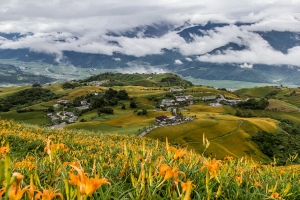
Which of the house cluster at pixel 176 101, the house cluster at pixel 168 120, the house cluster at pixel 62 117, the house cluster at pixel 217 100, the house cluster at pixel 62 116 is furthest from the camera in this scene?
the house cluster at pixel 217 100

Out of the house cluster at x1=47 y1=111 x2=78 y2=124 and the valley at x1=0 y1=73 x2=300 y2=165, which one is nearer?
the valley at x1=0 y1=73 x2=300 y2=165

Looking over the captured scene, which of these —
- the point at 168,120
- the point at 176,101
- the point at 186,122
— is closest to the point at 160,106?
the point at 176,101

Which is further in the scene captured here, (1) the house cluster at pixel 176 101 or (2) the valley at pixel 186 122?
(1) the house cluster at pixel 176 101

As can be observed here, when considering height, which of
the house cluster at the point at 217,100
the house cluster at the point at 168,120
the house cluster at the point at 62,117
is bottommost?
the house cluster at the point at 62,117

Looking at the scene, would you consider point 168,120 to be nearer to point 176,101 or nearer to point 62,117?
point 62,117

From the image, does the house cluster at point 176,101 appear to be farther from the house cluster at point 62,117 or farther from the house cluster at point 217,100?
the house cluster at point 62,117

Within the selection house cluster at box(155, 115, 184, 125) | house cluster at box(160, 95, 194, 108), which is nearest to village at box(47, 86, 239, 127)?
house cluster at box(160, 95, 194, 108)

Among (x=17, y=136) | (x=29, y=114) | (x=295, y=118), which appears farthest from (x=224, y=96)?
(x=17, y=136)

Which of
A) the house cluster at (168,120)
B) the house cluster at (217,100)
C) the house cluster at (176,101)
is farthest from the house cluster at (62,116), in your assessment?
the house cluster at (217,100)

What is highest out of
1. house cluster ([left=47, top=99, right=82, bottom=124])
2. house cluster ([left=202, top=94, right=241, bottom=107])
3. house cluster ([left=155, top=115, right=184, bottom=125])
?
house cluster ([left=155, top=115, right=184, bottom=125])

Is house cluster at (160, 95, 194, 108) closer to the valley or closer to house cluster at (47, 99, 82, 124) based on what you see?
the valley

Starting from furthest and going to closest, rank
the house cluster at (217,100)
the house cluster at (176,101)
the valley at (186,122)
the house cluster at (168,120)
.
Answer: the house cluster at (217,100) → the house cluster at (176,101) → the house cluster at (168,120) → the valley at (186,122)

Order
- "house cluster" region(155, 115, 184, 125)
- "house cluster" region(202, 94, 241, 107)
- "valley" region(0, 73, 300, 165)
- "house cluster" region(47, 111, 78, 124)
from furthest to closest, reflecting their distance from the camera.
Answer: "house cluster" region(202, 94, 241, 107), "house cluster" region(47, 111, 78, 124), "house cluster" region(155, 115, 184, 125), "valley" region(0, 73, 300, 165)

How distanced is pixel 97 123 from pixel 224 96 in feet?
367
